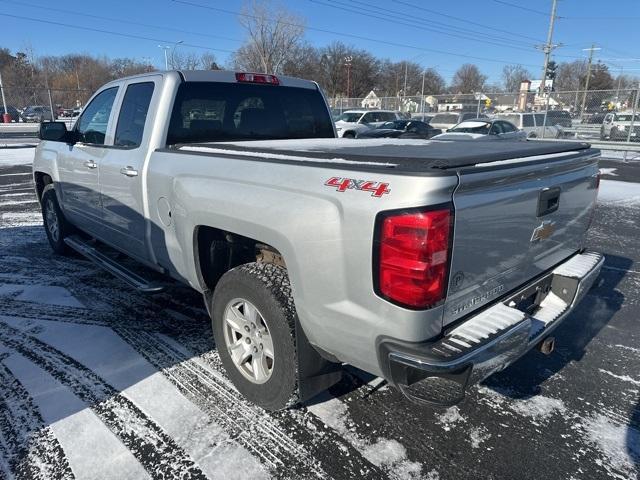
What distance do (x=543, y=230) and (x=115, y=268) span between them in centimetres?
338

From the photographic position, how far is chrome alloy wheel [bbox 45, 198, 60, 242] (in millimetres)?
5477

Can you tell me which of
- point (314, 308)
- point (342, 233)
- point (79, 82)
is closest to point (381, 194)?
point (342, 233)

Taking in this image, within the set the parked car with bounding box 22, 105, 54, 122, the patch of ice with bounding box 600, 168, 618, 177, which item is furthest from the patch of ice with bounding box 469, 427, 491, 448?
the parked car with bounding box 22, 105, 54, 122

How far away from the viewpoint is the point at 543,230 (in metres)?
2.56

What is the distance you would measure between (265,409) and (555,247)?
2033mm

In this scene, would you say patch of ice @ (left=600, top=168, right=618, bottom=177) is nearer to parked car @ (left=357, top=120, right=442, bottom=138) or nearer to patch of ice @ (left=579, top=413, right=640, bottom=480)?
parked car @ (left=357, top=120, right=442, bottom=138)

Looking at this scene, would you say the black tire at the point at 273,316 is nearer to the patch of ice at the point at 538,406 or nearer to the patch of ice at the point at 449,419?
the patch of ice at the point at 449,419

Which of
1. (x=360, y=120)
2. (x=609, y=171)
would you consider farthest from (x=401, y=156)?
(x=360, y=120)

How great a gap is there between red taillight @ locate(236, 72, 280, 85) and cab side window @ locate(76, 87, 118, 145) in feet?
3.84

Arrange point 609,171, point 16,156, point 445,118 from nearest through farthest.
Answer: point 609,171, point 16,156, point 445,118

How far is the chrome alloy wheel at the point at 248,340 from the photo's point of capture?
104 inches

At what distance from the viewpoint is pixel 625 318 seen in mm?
4035

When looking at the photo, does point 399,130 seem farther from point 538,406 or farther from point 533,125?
point 538,406

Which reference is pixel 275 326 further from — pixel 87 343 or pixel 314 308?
pixel 87 343
